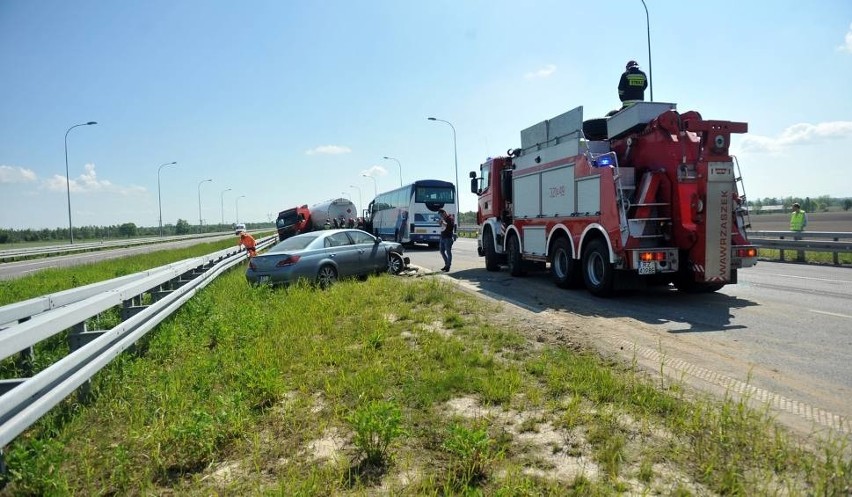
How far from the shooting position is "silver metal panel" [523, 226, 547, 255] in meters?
11.6

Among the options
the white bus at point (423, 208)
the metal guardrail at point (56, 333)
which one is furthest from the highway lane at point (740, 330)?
the white bus at point (423, 208)

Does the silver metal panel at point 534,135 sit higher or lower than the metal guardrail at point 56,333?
higher

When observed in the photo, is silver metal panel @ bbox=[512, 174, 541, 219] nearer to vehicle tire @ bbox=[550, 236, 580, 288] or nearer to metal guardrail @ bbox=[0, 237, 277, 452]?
vehicle tire @ bbox=[550, 236, 580, 288]

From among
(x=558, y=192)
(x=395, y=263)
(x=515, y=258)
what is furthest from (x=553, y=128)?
(x=395, y=263)

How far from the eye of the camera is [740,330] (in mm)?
6707

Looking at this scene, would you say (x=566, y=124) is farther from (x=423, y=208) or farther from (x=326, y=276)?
(x=423, y=208)

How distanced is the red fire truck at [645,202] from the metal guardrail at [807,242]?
7902 millimetres

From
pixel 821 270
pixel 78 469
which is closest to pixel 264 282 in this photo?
pixel 78 469

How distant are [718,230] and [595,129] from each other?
3.38 m

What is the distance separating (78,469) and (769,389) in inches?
212

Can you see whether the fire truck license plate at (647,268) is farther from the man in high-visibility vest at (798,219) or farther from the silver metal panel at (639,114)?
the man in high-visibility vest at (798,219)

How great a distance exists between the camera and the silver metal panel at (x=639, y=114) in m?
9.20

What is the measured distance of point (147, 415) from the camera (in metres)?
4.05

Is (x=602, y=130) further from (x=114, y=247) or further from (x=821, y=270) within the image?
(x=114, y=247)
